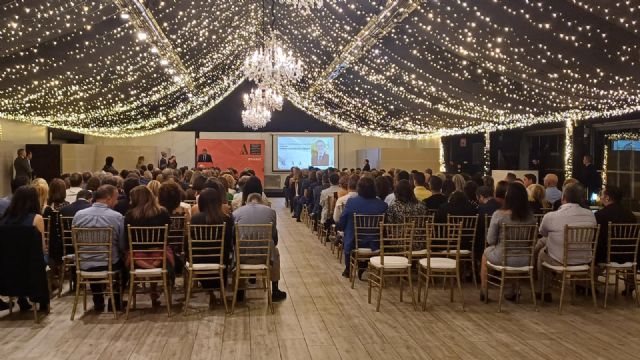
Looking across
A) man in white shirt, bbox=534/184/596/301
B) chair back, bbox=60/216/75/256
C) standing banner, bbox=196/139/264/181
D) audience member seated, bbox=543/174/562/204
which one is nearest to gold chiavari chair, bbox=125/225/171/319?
chair back, bbox=60/216/75/256

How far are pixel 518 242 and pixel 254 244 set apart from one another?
2.64 m

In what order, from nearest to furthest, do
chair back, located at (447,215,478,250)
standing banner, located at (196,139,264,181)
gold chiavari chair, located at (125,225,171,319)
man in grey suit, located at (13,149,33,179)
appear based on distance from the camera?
gold chiavari chair, located at (125,225,171,319), chair back, located at (447,215,478,250), man in grey suit, located at (13,149,33,179), standing banner, located at (196,139,264,181)

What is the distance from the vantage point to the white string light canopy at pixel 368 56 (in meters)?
6.22

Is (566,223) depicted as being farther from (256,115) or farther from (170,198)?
(256,115)

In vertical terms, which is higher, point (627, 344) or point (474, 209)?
point (474, 209)

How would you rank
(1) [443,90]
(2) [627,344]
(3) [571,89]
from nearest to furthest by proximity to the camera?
(2) [627,344] → (3) [571,89] → (1) [443,90]

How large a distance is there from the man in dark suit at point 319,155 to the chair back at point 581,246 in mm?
17701

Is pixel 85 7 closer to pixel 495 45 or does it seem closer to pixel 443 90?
pixel 495 45

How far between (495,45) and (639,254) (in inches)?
111

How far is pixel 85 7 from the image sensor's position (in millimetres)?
6547

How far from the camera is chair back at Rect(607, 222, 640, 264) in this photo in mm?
6289

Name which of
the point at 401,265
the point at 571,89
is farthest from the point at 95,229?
the point at 571,89

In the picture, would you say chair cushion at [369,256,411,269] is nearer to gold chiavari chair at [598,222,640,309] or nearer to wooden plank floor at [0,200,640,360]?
wooden plank floor at [0,200,640,360]

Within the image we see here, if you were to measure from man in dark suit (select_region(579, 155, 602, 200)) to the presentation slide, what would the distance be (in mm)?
13015
